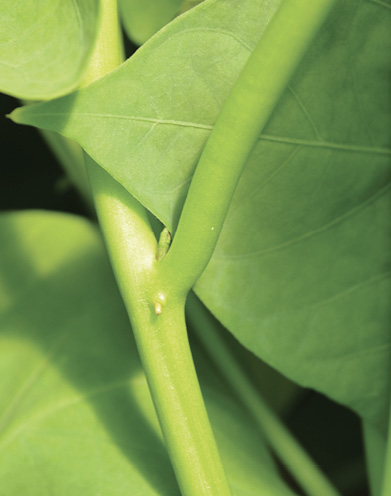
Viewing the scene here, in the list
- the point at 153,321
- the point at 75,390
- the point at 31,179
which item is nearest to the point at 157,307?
the point at 153,321

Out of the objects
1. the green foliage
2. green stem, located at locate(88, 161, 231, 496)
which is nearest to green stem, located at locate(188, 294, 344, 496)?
the green foliage

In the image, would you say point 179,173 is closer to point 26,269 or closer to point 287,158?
point 287,158

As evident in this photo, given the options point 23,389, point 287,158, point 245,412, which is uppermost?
point 287,158

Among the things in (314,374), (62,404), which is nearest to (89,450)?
(62,404)

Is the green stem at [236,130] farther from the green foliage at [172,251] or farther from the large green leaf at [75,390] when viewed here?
the large green leaf at [75,390]

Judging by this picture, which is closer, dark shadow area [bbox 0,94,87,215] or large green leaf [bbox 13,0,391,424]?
large green leaf [bbox 13,0,391,424]

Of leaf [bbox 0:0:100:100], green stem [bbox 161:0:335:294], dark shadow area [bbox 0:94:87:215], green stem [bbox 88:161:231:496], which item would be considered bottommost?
dark shadow area [bbox 0:94:87:215]

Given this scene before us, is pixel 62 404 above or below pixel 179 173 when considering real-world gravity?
below

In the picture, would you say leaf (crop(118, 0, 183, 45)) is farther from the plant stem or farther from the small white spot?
the small white spot
